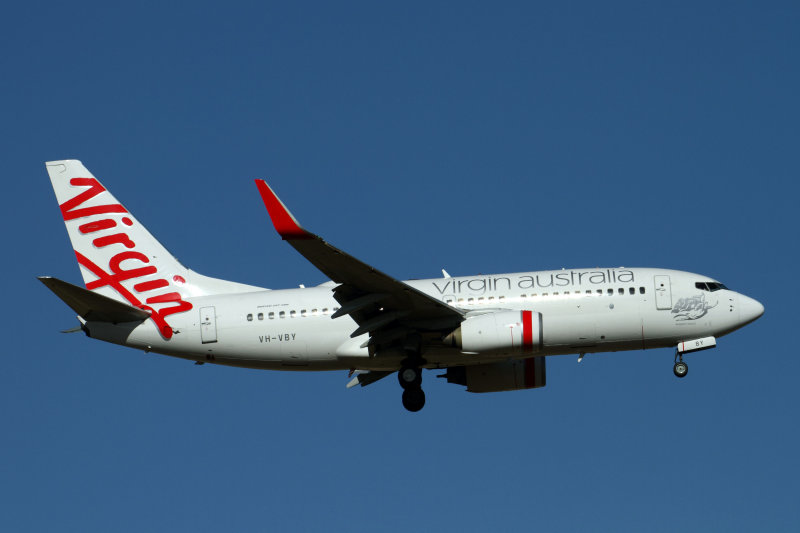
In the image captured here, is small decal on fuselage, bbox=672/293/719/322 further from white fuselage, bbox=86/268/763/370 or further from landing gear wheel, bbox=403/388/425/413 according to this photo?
landing gear wheel, bbox=403/388/425/413

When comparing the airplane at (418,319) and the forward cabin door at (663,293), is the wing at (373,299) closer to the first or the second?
the airplane at (418,319)

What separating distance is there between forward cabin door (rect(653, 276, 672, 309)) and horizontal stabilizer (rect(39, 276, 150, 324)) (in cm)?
1736

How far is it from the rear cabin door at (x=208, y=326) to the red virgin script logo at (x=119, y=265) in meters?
0.84

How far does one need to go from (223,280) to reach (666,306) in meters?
15.5

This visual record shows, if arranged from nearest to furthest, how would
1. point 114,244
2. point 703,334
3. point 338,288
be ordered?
point 338,288, point 703,334, point 114,244

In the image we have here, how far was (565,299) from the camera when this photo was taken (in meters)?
39.4

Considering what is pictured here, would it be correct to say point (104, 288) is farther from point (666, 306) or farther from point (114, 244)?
point (666, 306)

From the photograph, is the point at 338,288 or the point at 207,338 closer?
the point at 338,288

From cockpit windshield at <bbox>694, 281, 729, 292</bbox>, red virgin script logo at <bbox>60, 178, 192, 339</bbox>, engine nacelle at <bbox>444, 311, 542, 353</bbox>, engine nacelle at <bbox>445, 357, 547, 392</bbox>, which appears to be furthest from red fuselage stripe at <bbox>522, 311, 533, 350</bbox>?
red virgin script logo at <bbox>60, 178, 192, 339</bbox>

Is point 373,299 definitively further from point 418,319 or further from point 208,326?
point 208,326

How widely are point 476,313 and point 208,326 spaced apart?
919cm

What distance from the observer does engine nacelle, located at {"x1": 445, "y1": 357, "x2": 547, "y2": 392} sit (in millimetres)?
42562

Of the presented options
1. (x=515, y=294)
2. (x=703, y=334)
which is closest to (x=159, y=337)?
(x=515, y=294)

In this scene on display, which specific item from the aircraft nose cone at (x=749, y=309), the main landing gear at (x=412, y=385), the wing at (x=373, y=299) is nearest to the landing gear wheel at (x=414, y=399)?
the main landing gear at (x=412, y=385)
